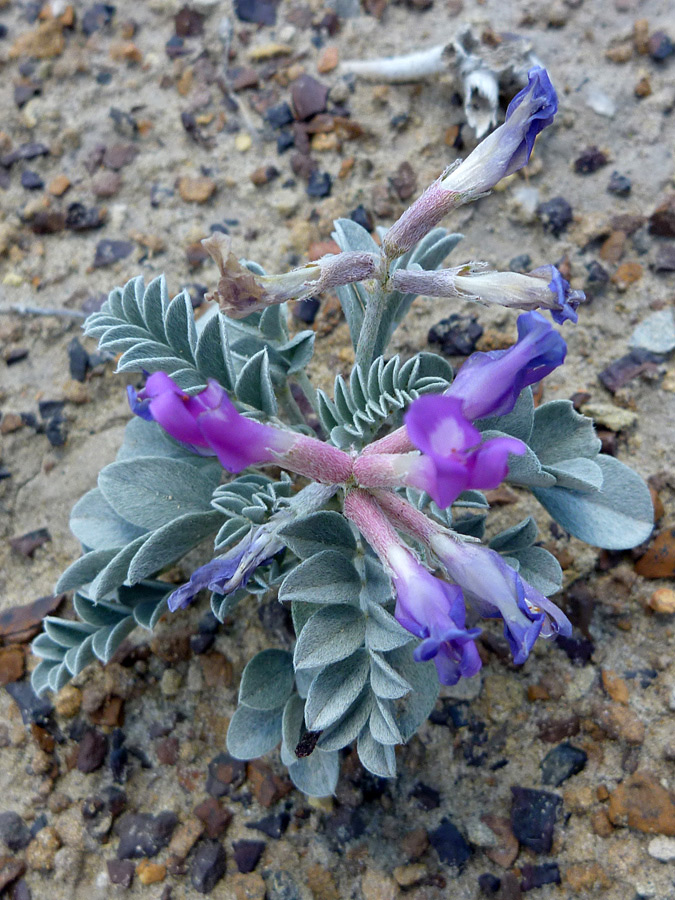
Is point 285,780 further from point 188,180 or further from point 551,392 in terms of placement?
point 188,180

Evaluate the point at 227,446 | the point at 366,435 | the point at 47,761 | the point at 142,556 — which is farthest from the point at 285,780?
the point at 227,446

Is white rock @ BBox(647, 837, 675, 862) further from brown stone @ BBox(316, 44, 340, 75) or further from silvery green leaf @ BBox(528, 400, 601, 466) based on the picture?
brown stone @ BBox(316, 44, 340, 75)

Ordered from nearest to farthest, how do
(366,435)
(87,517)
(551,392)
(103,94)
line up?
(366,435), (87,517), (551,392), (103,94)

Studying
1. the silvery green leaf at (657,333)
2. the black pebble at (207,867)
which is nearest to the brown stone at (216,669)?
the black pebble at (207,867)

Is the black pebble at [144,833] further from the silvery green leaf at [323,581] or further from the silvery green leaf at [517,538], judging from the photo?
the silvery green leaf at [517,538]

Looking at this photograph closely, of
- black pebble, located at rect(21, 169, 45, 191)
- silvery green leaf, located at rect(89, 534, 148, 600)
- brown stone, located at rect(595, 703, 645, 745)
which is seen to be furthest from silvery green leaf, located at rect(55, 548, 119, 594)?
black pebble, located at rect(21, 169, 45, 191)

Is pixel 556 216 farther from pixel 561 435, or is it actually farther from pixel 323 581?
pixel 323 581
